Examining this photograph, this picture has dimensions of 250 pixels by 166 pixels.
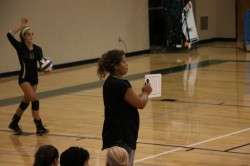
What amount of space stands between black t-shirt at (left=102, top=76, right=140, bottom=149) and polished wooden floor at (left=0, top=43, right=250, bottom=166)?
2388 millimetres

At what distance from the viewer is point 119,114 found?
6.21m

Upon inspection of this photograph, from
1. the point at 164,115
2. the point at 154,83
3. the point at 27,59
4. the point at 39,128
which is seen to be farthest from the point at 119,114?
the point at 164,115

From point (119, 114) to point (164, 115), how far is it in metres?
5.65

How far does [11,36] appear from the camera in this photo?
1038 centimetres

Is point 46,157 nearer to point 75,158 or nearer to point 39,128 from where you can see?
point 75,158

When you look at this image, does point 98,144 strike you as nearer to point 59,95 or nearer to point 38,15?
point 59,95

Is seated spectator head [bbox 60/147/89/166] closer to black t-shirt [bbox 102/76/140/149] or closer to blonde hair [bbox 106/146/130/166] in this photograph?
blonde hair [bbox 106/146/130/166]

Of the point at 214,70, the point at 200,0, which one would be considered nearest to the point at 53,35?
the point at 214,70

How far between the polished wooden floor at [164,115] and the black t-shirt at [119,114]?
2.39m

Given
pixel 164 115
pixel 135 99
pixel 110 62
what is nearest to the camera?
pixel 135 99

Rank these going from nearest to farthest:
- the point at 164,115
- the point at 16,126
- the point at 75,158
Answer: the point at 75,158 < the point at 16,126 < the point at 164,115

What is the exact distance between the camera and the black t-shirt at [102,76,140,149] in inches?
243

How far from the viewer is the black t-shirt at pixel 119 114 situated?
243 inches

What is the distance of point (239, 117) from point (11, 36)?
4.06 m
